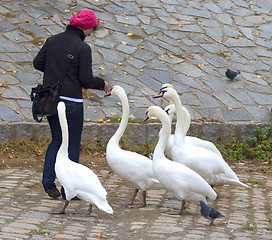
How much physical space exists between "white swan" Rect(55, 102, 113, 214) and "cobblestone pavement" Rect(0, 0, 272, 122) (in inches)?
131

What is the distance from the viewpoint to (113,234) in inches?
205

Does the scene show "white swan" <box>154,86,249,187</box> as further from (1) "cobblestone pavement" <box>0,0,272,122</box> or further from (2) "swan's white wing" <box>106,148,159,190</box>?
(1) "cobblestone pavement" <box>0,0,272,122</box>

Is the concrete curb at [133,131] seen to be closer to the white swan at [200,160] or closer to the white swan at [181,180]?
the white swan at [200,160]

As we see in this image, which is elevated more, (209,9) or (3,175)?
(209,9)

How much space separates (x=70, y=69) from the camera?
6230 millimetres

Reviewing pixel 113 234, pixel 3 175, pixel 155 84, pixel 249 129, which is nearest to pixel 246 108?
pixel 249 129

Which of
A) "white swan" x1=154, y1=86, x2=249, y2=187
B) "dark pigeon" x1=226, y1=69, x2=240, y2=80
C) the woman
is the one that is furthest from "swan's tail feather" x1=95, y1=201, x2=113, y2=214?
"dark pigeon" x1=226, y1=69, x2=240, y2=80

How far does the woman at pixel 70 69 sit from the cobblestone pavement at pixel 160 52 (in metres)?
2.90

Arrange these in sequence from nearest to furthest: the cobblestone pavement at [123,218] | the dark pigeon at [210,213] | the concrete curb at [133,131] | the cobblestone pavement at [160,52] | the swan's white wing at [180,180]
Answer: the cobblestone pavement at [123,218]
the dark pigeon at [210,213]
the swan's white wing at [180,180]
the concrete curb at [133,131]
the cobblestone pavement at [160,52]

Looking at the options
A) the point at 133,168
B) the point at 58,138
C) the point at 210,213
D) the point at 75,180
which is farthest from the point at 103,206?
the point at 58,138

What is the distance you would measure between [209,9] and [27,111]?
6.57 meters

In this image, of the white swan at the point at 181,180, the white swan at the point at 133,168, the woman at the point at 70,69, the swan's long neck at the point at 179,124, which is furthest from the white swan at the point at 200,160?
the woman at the point at 70,69

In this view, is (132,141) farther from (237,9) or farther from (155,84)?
(237,9)

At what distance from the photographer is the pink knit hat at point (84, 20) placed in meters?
6.22
